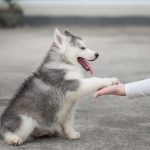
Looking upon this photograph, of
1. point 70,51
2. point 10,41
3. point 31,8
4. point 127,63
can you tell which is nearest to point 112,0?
point 31,8

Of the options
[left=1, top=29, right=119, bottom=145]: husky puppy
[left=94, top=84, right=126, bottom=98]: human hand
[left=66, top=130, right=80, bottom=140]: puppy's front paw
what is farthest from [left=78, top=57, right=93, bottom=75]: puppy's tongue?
[left=66, top=130, right=80, bottom=140]: puppy's front paw

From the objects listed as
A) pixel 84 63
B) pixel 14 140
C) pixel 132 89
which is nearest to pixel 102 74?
pixel 84 63

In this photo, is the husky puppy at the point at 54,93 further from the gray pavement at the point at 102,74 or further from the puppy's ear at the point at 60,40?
the gray pavement at the point at 102,74

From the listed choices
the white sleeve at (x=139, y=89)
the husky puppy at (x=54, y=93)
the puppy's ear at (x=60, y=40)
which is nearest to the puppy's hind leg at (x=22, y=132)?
the husky puppy at (x=54, y=93)

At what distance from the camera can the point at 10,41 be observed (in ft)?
42.8

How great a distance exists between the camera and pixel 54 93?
15.5ft

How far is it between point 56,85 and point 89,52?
0.42m

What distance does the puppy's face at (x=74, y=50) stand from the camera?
4.90 metres

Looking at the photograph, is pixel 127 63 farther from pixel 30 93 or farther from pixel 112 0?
pixel 112 0

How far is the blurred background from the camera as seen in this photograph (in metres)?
5.18

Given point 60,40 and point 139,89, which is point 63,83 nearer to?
point 60,40

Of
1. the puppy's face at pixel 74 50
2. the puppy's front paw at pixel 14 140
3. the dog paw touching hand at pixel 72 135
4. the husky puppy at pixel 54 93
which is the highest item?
the puppy's face at pixel 74 50

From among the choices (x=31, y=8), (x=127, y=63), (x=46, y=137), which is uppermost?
(x=46, y=137)

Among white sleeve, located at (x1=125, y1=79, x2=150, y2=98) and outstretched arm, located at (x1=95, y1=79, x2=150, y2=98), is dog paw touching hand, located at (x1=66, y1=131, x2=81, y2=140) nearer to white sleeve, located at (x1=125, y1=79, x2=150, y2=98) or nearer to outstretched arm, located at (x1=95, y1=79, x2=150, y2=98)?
outstretched arm, located at (x1=95, y1=79, x2=150, y2=98)
